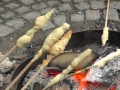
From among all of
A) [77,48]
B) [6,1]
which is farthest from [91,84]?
[6,1]

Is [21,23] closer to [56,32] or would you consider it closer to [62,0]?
[62,0]

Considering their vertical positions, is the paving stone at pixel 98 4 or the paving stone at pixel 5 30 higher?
the paving stone at pixel 98 4

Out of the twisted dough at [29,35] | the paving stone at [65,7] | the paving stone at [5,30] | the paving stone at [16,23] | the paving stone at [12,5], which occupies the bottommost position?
the paving stone at [5,30]

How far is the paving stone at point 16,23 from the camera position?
146 inches

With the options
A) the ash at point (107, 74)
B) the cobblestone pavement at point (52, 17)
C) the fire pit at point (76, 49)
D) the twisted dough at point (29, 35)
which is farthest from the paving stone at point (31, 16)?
the twisted dough at point (29, 35)

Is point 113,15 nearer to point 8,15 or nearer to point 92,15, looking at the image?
point 92,15

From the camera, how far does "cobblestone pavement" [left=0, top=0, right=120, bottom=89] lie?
3607mm

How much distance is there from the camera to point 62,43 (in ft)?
6.28

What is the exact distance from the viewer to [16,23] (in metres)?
3.76

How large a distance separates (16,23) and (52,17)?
0.51 meters

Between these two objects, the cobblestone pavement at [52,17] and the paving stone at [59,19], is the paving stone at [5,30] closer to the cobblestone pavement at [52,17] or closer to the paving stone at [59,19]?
the cobblestone pavement at [52,17]

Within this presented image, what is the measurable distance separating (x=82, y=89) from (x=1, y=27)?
169 centimetres

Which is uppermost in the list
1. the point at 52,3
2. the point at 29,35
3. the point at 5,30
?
the point at 29,35

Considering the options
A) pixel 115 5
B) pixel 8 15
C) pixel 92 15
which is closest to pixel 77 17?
pixel 92 15
